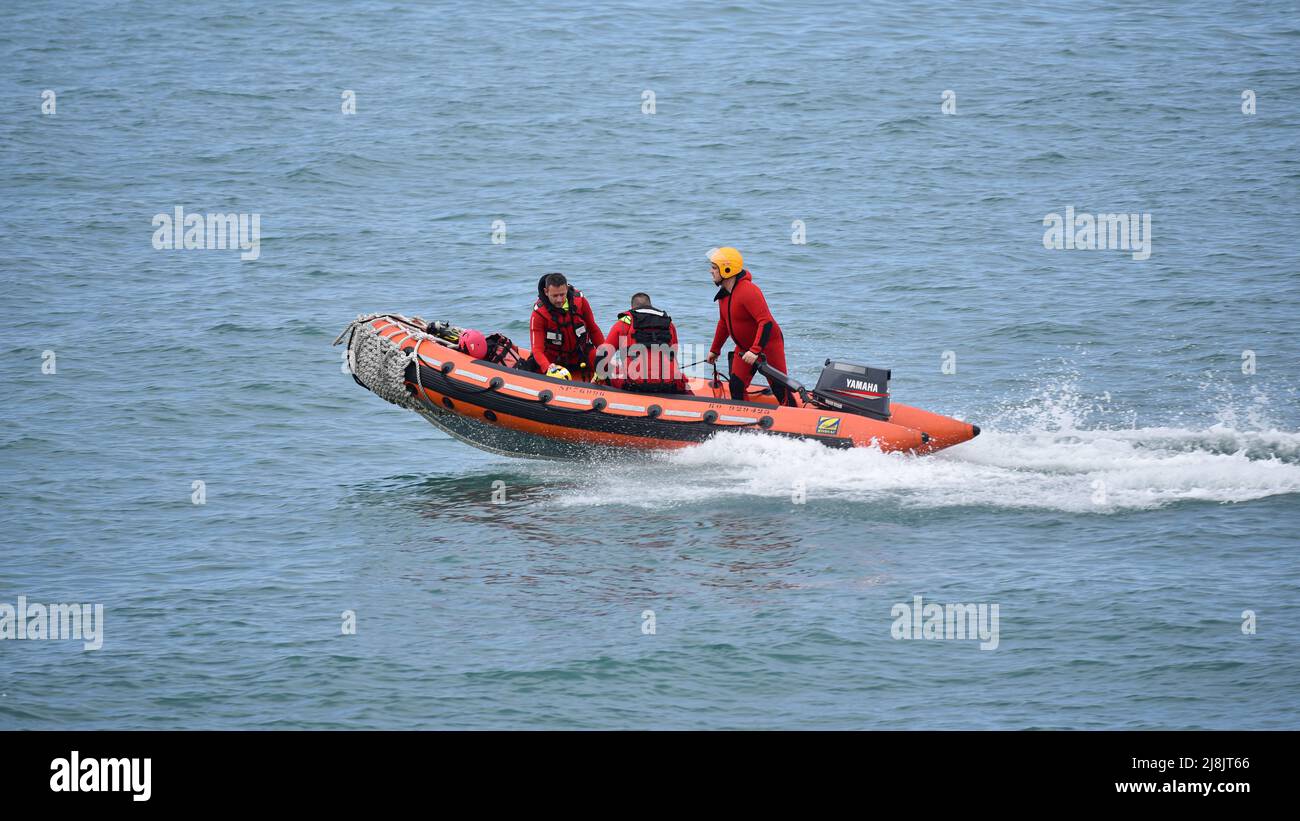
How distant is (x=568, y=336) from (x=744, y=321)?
1.45 metres

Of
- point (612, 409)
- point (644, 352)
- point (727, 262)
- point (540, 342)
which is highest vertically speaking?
point (727, 262)

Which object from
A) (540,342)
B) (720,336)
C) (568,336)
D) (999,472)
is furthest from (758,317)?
(999,472)

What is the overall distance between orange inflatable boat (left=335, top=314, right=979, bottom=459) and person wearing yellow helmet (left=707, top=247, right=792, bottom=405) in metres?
0.19

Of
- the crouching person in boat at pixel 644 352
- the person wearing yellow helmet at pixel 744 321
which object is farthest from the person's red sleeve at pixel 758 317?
the crouching person in boat at pixel 644 352

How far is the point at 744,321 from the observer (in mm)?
12242

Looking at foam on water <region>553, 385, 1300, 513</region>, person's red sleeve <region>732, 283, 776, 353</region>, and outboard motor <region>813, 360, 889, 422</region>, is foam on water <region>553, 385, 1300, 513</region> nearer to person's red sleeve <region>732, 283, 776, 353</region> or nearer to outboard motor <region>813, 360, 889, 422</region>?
outboard motor <region>813, 360, 889, 422</region>

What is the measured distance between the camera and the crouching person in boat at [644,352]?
12.1 m

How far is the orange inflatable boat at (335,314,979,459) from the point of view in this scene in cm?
1212

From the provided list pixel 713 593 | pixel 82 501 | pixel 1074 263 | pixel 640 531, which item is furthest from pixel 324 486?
pixel 1074 263

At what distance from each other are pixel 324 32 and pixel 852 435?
23.0 m

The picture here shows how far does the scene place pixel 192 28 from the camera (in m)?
32.2

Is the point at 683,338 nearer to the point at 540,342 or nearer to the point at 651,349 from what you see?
the point at 540,342

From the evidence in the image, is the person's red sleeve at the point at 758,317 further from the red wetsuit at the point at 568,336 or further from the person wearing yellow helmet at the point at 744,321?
the red wetsuit at the point at 568,336
